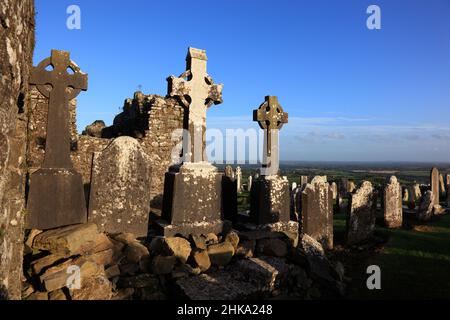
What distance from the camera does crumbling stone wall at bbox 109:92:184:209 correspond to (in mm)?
12422

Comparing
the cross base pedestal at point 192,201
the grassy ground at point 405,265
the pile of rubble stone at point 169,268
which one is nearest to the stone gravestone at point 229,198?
the cross base pedestal at point 192,201

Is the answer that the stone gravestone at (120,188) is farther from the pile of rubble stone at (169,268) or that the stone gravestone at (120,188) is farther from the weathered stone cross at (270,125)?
the weathered stone cross at (270,125)

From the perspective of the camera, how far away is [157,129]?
1255 centimetres

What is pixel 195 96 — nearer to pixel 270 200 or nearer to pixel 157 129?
pixel 270 200

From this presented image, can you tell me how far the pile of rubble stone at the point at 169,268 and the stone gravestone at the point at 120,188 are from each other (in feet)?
1.72

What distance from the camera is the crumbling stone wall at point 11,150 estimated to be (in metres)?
2.42

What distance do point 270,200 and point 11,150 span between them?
4825 millimetres

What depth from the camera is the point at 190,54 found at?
618 centimetres

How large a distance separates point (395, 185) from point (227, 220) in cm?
735

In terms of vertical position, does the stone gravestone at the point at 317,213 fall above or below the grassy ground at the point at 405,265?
above

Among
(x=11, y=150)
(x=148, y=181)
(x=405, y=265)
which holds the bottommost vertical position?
(x=405, y=265)

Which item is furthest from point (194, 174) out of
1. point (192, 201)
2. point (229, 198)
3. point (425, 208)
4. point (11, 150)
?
point (425, 208)
